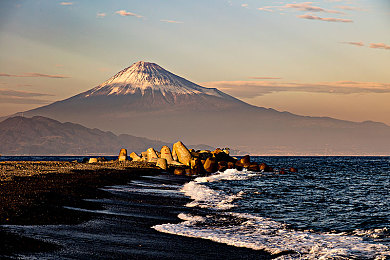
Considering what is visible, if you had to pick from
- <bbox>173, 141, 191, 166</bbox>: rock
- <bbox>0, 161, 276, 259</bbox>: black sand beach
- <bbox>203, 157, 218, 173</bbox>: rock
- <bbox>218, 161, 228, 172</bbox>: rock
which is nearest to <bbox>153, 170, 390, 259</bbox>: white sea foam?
<bbox>0, 161, 276, 259</bbox>: black sand beach

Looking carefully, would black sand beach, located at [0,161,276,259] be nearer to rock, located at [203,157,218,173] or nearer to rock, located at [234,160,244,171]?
rock, located at [203,157,218,173]

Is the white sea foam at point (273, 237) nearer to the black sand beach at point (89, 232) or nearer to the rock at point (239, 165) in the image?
the black sand beach at point (89, 232)

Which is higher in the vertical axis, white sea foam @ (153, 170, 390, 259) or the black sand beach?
the black sand beach

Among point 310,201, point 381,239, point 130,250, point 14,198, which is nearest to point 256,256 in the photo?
point 130,250

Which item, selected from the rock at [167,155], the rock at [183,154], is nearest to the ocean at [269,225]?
the rock at [183,154]

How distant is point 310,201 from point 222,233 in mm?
13266

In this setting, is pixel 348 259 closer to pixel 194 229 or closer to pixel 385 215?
pixel 194 229

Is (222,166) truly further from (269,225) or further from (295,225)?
(269,225)

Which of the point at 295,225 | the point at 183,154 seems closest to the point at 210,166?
the point at 183,154

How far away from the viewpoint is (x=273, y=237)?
1594cm

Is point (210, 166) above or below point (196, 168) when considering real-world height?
above

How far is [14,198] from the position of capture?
19.7 metres

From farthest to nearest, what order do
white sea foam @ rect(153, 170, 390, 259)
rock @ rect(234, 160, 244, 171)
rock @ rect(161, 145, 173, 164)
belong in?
rock @ rect(161, 145, 173, 164) → rock @ rect(234, 160, 244, 171) → white sea foam @ rect(153, 170, 390, 259)

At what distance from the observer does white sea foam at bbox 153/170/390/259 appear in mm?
13726
